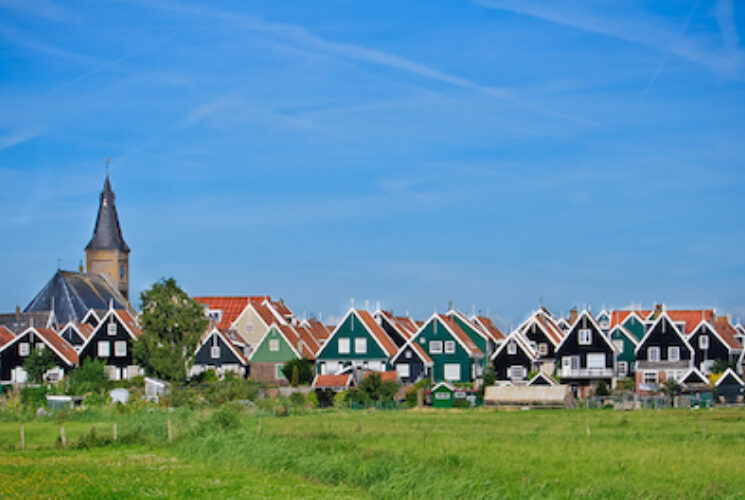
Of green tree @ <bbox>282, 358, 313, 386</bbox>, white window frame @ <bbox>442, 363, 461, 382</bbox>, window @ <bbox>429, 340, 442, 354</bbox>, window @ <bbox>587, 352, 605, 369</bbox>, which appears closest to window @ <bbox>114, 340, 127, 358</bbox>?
green tree @ <bbox>282, 358, 313, 386</bbox>

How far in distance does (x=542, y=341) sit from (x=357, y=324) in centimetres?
1489

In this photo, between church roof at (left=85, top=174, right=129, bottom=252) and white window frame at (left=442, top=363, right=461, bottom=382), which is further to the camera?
church roof at (left=85, top=174, right=129, bottom=252)

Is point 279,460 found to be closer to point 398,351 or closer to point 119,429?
point 119,429

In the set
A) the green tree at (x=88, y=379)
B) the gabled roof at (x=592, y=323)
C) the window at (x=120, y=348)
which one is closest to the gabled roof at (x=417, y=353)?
the gabled roof at (x=592, y=323)

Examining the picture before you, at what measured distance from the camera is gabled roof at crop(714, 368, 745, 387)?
67.5 meters

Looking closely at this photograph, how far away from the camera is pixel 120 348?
3086 inches

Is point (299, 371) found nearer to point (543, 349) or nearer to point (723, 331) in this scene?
point (543, 349)

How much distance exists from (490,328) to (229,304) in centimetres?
2296

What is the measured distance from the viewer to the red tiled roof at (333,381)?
227 feet

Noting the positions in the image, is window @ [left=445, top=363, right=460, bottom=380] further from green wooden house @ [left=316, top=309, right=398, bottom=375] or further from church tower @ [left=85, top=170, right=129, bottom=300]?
church tower @ [left=85, top=170, right=129, bottom=300]

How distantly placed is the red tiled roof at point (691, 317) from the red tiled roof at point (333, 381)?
93.8ft

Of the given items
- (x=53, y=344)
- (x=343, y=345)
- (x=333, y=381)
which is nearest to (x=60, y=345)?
(x=53, y=344)

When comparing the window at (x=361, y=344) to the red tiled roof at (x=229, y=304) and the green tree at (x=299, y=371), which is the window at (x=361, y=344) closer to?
the green tree at (x=299, y=371)

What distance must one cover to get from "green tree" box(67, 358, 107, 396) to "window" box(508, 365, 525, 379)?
28019 mm
